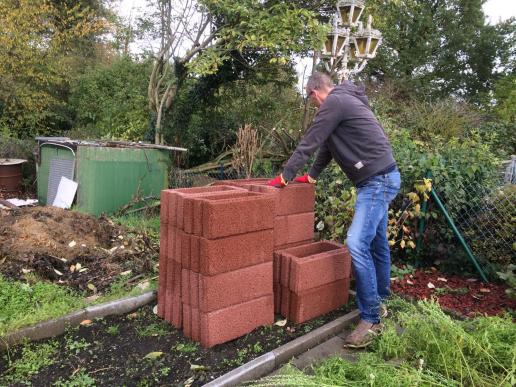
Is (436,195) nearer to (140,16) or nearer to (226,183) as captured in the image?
(226,183)

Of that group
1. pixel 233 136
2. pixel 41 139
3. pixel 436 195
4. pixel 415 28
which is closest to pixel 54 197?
pixel 41 139

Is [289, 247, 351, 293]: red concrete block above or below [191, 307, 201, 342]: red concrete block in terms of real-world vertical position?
above

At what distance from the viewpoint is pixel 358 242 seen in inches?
126

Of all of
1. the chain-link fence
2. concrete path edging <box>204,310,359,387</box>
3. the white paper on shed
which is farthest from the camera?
the white paper on shed

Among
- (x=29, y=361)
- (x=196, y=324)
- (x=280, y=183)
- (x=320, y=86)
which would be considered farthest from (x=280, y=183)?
(x=29, y=361)

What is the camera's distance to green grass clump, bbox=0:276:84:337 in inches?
124

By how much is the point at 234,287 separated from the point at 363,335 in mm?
1084

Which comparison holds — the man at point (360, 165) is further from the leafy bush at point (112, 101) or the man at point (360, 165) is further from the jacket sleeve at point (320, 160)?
the leafy bush at point (112, 101)

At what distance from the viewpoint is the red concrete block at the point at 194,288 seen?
9.83 ft

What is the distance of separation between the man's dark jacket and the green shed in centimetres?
458

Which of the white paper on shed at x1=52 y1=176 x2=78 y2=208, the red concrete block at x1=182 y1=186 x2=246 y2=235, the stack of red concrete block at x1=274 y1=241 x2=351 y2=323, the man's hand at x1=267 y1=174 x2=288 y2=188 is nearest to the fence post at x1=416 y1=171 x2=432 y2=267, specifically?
the stack of red concrete block at x1=274 y1=241 x2=351 y2=323

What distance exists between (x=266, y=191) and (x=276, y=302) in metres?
0.99

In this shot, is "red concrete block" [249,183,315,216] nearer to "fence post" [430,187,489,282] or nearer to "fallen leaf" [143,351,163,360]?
"fallen leaf" [143,351,163,360]

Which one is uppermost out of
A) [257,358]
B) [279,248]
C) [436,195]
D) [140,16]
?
[140,16]
